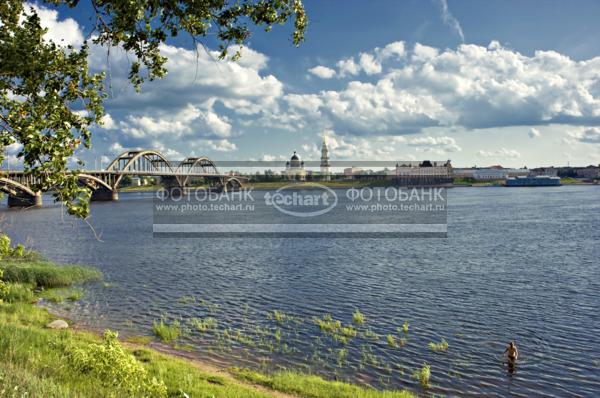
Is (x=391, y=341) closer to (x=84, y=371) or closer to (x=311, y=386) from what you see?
(x=311, y=386)

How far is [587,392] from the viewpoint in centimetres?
1502

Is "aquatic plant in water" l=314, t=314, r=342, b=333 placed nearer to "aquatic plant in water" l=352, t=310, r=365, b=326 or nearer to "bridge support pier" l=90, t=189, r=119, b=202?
"aquatic plant in water" l=352, t=310, r=365, b=326

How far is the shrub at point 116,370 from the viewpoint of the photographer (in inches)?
385

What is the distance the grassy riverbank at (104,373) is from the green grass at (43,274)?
480cm

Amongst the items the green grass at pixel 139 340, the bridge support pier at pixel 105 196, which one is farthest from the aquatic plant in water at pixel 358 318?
the bridge support pier at pixel 105 196

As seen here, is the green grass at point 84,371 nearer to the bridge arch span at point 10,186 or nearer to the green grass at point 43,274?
the green grass at point 43,274

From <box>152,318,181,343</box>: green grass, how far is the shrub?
9295 mm

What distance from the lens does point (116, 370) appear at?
10000 millimetres

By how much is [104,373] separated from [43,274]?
23.0 metres

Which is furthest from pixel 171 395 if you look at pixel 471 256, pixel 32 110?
pixel 471 256

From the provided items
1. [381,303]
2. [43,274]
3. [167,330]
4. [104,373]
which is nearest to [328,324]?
[381,303]

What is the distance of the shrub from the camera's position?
9781mm

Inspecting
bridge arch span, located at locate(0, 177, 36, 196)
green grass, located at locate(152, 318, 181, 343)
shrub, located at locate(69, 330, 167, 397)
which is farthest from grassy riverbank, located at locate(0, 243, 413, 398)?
bridge arch span, located at locate(0, 177, 36, 196)

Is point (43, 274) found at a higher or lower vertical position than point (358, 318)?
higher
